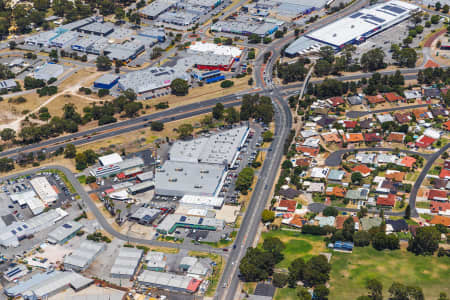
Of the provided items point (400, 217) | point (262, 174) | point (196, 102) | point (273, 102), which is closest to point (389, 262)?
point (400, 217)

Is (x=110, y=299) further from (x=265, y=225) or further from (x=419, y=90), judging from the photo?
(x=419, y=90)

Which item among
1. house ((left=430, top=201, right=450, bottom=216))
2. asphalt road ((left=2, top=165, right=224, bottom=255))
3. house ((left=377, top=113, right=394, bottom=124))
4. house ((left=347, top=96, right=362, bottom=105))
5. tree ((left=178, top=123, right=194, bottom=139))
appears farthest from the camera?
house ((left=347, top=96, right=362, bottom=105))

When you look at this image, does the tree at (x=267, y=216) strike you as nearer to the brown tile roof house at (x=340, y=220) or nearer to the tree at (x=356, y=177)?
the brown tile roof house at (x=340, y=220)

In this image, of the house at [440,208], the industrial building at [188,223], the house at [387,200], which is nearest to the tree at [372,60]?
the house at [387,200]

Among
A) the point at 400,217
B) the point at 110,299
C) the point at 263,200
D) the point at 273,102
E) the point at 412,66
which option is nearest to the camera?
the point at 110,299

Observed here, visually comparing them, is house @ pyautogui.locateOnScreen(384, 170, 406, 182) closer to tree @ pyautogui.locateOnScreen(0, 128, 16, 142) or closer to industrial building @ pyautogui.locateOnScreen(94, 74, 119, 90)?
industrial building @ pyautogui.locateOnScreen(94, 74, 119, 90)

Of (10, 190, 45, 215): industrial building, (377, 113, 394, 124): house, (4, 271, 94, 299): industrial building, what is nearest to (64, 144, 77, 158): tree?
(10, 190, 45, 215): industrial building
